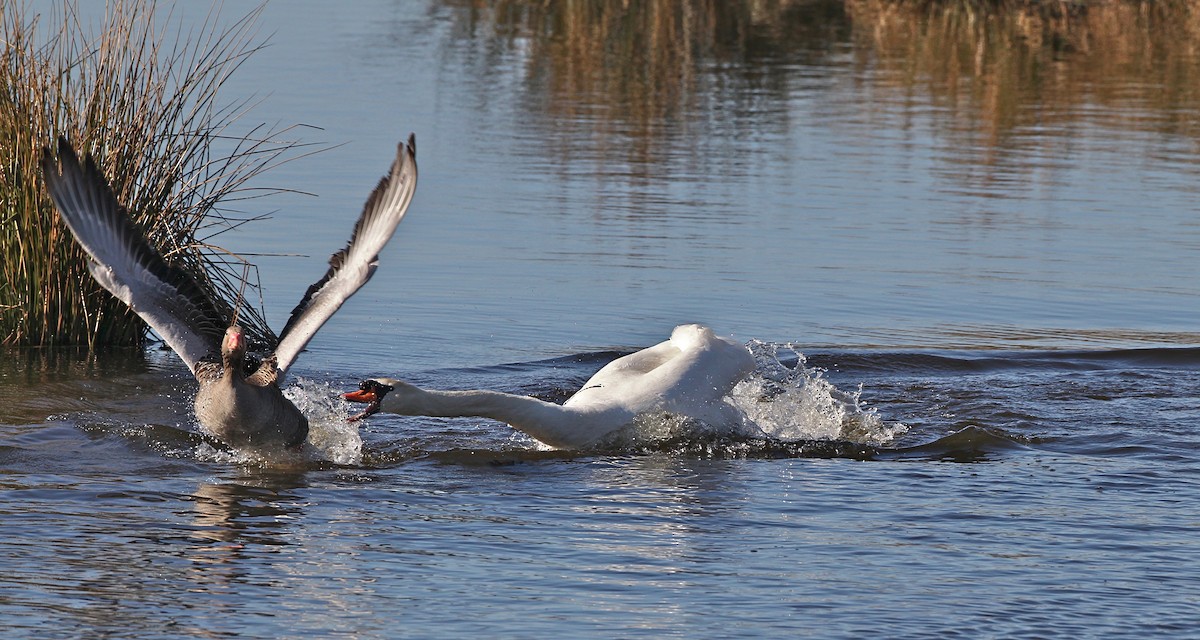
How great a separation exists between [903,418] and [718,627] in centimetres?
446

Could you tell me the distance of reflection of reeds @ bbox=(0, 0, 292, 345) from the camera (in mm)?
10797

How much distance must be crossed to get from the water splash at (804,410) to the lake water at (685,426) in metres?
0.04

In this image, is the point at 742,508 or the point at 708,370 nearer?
the point at 742,508

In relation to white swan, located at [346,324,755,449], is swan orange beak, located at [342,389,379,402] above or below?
above

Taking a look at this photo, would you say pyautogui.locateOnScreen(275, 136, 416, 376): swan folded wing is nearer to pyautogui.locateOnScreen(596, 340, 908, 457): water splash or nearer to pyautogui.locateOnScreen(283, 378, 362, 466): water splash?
pyautogui.locateOnScreen(283, 378, 362, 466): water splash

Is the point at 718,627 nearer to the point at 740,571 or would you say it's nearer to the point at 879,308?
the point at 740,571

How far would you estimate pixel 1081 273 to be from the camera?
1544cm

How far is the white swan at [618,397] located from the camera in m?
9.01

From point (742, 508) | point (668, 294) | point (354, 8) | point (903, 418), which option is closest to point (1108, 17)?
point (354, 8)

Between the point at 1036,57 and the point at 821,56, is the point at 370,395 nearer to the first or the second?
the point at 821,56

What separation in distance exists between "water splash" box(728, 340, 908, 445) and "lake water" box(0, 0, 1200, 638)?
1.4 inches

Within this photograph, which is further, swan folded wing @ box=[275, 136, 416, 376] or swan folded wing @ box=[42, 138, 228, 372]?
swan folded wing @ box=[42, 138, 228, 372]

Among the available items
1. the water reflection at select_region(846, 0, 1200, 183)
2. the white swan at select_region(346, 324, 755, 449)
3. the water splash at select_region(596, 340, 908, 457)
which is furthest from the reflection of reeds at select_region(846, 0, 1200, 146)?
the white swan at select_region(346, 324, 755, 449)

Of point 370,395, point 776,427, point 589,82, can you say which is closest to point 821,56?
point 589,82
